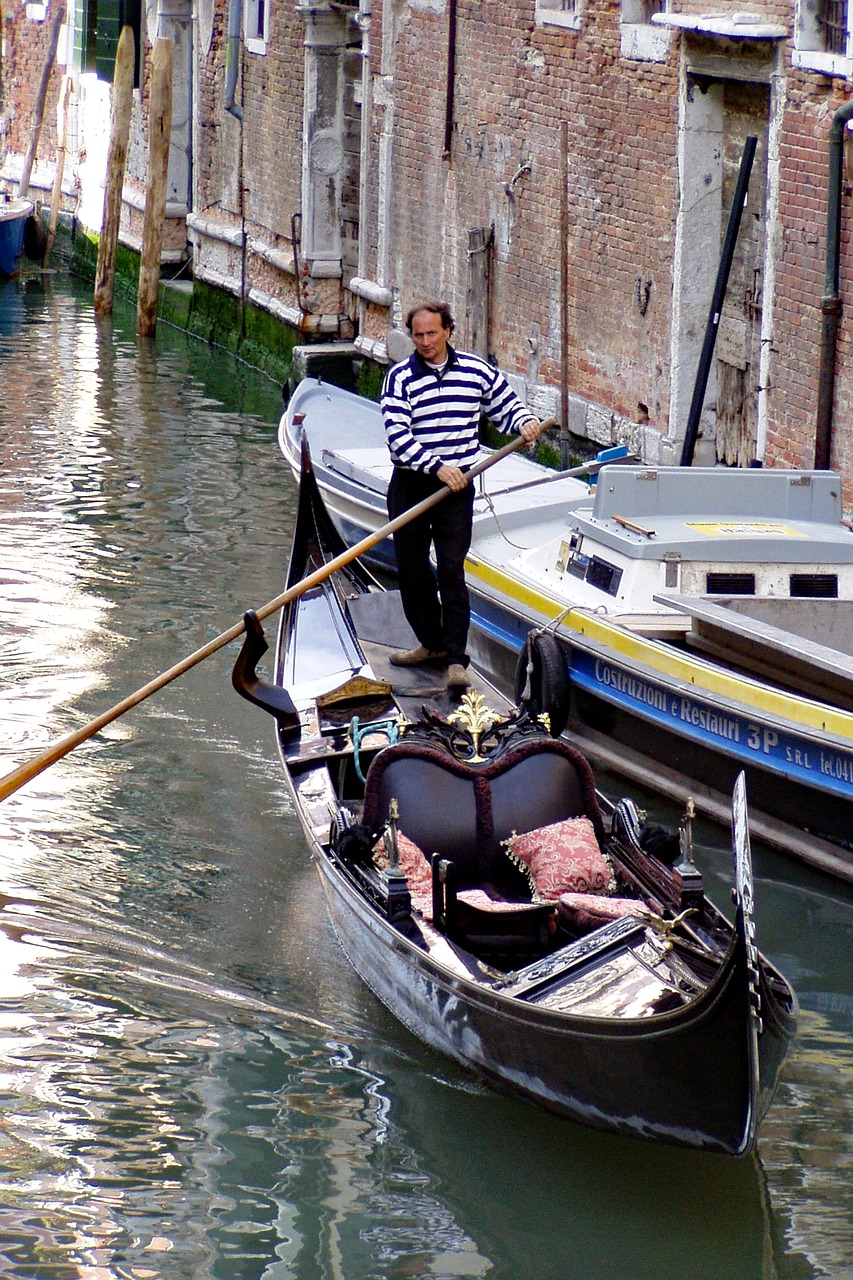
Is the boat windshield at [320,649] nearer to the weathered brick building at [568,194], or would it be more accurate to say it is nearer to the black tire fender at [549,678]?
the black tire fender at [549,678]

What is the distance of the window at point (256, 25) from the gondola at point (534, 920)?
28.4ft

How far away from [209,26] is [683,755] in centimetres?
1006

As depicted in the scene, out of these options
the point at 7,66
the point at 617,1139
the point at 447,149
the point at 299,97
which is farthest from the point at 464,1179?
the point at 7,66

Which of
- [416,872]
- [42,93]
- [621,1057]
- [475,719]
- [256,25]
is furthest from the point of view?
[42,93]

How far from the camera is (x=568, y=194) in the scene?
29.2ft

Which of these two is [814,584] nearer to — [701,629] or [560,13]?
[701,629]

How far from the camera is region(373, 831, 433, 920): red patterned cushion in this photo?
13.7 ft

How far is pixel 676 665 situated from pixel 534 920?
5.39 feet

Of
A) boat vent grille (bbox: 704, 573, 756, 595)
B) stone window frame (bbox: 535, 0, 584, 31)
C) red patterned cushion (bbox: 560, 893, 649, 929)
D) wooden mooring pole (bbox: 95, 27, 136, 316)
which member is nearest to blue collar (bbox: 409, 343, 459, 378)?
boat vent grille (bbox: 704, 573, 756, 595)

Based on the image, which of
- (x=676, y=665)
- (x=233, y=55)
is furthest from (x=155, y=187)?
(x=676, y=665)

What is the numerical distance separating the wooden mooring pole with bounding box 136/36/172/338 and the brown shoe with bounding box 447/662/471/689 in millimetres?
8553

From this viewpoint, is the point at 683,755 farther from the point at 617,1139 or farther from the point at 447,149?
the point at 447,149

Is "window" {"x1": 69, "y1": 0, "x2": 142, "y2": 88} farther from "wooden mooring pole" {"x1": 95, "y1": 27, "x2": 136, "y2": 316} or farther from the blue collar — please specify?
the blue collar

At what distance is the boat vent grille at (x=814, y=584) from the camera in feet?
19.1
